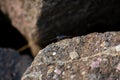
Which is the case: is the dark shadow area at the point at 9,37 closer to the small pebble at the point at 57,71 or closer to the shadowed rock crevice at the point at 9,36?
the shadowed rock crevice at the point at 9,36

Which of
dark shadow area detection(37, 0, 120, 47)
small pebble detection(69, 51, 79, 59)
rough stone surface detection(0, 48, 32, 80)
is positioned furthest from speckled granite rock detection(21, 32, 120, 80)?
rough stone surface detection(0, 48, 32, 80)

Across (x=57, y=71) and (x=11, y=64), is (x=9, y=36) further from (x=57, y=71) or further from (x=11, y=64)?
(x=57, y=71)

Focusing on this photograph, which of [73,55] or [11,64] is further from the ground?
[11,64]

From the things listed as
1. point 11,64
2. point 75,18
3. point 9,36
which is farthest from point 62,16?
point 9,36

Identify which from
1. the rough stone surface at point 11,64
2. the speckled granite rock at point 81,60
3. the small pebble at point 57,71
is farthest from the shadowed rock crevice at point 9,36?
the small pebble at point 57,71

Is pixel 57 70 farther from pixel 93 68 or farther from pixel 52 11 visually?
pixel 52 11

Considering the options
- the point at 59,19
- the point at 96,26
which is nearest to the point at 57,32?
the point at 59,19

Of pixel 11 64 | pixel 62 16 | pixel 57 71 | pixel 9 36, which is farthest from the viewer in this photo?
pixel 9 36
